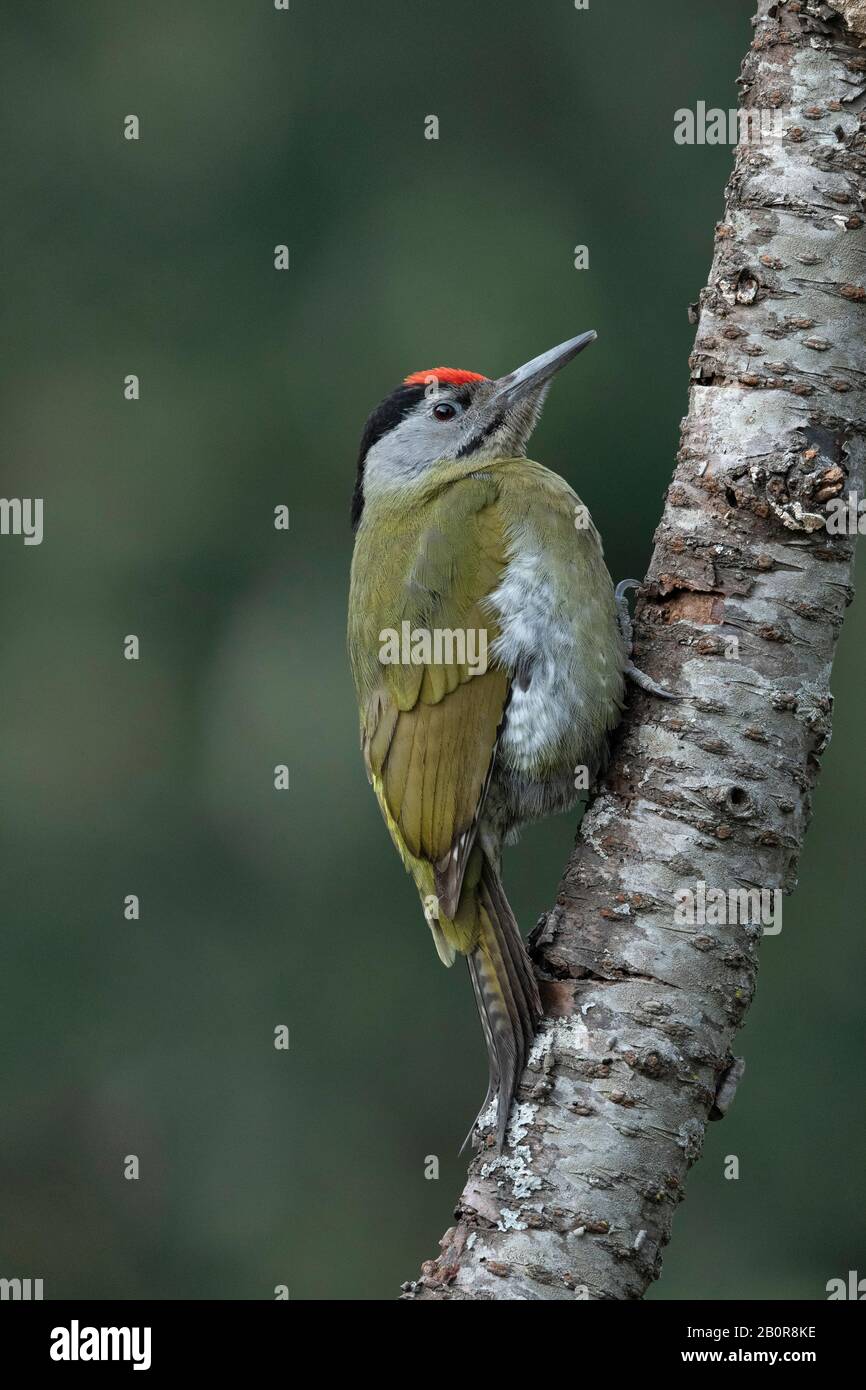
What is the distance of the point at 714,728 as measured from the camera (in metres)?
2.88

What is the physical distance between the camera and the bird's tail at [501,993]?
9.33 ft

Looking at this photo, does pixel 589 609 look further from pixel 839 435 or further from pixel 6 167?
pixel 6 167

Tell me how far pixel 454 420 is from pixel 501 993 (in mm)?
1565

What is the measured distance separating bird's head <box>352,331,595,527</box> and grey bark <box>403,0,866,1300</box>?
39.9 inches

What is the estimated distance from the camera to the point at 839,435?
2.93 meters

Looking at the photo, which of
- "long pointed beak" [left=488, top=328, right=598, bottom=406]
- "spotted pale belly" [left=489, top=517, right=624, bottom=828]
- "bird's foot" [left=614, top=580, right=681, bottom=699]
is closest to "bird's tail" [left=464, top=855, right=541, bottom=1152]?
"spotted pale belly" [left=489, top=517, right=624, bottom=828]

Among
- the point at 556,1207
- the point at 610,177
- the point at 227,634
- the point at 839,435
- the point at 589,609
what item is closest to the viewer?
the point at 556,1207

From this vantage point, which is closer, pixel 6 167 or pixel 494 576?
pixel 494 576

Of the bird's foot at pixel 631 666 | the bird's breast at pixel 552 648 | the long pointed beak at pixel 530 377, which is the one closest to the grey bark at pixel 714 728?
the bird's foot at pixel 631 666

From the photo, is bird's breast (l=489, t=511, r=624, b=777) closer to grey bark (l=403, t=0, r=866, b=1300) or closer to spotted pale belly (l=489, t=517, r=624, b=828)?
spotted pale belly (l=489, t=517, r=624, b=828)

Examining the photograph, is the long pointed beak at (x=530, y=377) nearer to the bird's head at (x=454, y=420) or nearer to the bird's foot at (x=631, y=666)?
the bird's head at (x=454, y=420)
